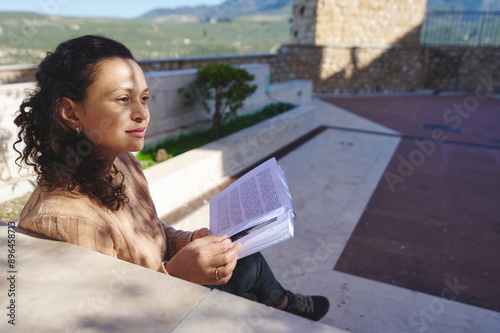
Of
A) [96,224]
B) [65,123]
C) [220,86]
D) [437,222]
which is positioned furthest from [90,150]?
[220,86]

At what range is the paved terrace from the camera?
3.26 feet

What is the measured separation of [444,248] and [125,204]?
2855 millimetres

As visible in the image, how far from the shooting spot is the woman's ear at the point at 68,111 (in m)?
1.25

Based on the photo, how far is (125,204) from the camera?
1.42 m

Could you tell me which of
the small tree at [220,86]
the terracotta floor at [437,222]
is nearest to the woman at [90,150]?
the terracotta floor at [437,222]

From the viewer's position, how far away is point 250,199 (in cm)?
151

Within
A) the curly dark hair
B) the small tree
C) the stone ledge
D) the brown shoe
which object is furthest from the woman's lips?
the small tree

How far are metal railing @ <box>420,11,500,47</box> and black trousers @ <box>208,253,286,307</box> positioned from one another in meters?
14.8

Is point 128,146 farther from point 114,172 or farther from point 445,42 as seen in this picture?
point 445,42

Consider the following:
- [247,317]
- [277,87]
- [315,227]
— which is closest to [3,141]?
[315,227]

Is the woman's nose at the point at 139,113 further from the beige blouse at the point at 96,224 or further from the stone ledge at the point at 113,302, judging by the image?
the stone ledge at the point at 113,302

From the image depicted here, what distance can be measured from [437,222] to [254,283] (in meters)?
2.70

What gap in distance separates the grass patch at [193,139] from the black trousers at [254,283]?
2.78 m

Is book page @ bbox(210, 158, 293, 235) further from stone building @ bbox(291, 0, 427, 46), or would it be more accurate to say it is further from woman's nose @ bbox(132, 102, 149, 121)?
stone building @ bbox(291, 0, 427, 46)
